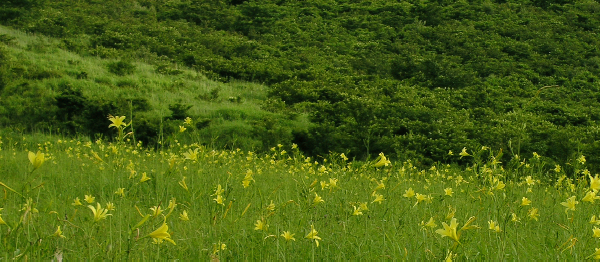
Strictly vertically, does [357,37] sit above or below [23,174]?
below

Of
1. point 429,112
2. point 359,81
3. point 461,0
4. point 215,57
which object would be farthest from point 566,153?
point 461,0

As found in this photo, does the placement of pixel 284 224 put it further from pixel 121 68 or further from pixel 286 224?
pixel 121 68

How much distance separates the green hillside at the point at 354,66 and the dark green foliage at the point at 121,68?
3.8 inches

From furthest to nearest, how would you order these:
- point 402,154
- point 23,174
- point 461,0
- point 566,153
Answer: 1. point 461,0
2. point 566,153
3. point 402,154
4. point 23,174

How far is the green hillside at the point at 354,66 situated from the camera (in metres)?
10.5

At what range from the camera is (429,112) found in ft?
38.8

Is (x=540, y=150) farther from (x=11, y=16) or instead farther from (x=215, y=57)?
(x=11, y=16)

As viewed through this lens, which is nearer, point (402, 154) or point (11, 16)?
point (402, 154)

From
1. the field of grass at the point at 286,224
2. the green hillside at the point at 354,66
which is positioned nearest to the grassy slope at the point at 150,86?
the green hillside at the point at 354,66

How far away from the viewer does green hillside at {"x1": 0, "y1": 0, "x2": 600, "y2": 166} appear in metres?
10.5

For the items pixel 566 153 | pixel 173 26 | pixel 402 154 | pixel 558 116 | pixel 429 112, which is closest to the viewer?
pixel 402 154

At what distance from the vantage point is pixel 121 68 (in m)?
14.8

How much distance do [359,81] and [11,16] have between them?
16291mm

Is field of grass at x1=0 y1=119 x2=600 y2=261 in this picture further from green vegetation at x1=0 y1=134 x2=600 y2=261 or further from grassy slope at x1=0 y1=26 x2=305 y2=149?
grassy slope at x1=0 y1=26 x2=305 y2=149
